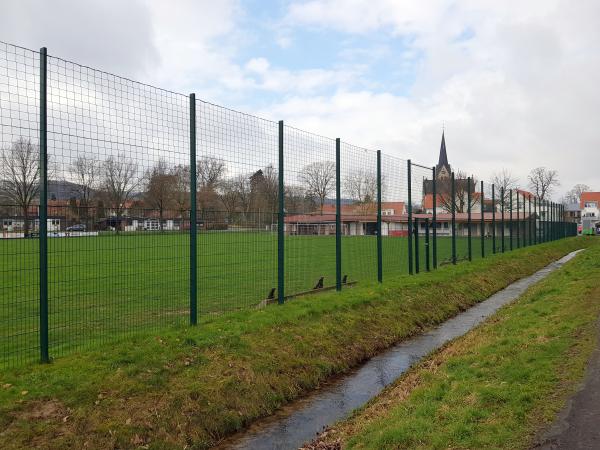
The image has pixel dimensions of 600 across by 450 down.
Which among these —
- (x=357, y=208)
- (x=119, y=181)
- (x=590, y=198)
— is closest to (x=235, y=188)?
(x=119, y=181)

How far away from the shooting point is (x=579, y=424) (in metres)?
5.10

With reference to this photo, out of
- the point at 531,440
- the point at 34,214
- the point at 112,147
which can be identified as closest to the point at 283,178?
the point at 112,147

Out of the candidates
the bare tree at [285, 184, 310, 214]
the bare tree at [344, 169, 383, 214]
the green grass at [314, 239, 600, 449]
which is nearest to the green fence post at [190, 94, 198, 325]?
the bare tree at [285, 184, 310, 214]

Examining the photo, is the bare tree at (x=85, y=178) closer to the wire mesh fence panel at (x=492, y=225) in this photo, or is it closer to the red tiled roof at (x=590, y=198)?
the wire mesh fence panel at (x=492, y=225)

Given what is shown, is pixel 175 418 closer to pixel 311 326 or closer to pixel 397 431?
pixel 397 431

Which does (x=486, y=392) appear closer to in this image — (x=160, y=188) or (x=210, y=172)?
(x=160, y=188)

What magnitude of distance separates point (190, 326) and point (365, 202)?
25.7 ft

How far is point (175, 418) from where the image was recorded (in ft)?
20.8

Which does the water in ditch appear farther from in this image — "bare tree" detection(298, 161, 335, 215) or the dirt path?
"bare tree" detection(298, 161, 335, 215)

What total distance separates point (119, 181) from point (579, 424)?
6.54m

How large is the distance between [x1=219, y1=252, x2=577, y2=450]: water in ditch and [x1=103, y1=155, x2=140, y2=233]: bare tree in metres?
3.71

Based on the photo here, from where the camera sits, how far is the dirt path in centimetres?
474

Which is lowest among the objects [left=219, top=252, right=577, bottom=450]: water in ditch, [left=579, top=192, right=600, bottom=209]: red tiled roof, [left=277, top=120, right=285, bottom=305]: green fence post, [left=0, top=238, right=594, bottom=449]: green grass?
[left=219, top=252, right=577, bottom=450]: water in ditch

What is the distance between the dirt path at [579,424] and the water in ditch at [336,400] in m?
2.83
